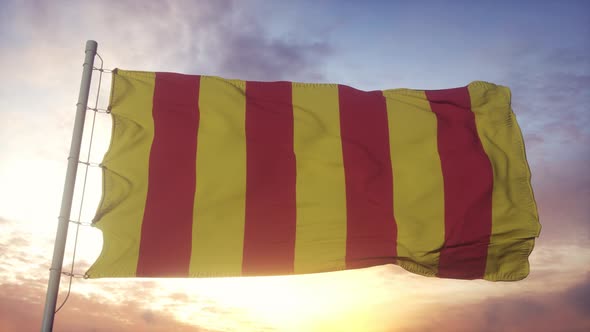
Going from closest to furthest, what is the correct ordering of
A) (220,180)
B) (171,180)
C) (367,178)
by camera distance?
(171,180) < (220,180) < (367,178)

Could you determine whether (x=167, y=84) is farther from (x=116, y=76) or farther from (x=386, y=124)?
(x=386, y=124)

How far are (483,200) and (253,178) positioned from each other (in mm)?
2971

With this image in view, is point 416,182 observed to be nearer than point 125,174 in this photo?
No

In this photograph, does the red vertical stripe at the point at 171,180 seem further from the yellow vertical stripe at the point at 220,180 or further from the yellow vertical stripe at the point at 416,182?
the yellow vertical stripe at the point at 416,182

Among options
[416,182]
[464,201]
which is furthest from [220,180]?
[464,201]

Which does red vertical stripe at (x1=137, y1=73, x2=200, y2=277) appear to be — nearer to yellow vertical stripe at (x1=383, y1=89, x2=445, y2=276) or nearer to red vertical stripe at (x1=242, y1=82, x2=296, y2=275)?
red vertical stripe at (x1=242, y1=82, x2=296, y2=275)

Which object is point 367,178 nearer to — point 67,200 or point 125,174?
point 125,174

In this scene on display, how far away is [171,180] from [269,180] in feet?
3.94

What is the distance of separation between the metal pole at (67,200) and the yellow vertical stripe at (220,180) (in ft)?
4.78

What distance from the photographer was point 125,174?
24.0 ft

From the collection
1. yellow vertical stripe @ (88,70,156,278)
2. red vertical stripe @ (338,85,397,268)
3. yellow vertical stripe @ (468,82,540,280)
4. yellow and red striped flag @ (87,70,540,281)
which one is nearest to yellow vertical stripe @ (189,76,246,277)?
yellow and red striped flag @ (87,70,540,281)

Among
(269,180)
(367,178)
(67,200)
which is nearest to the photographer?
(67,200)

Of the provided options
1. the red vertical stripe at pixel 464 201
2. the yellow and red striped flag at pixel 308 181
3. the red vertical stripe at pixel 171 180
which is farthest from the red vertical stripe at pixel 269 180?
the red vertical stripe at pixel 464 201

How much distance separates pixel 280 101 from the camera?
27.3 feet
